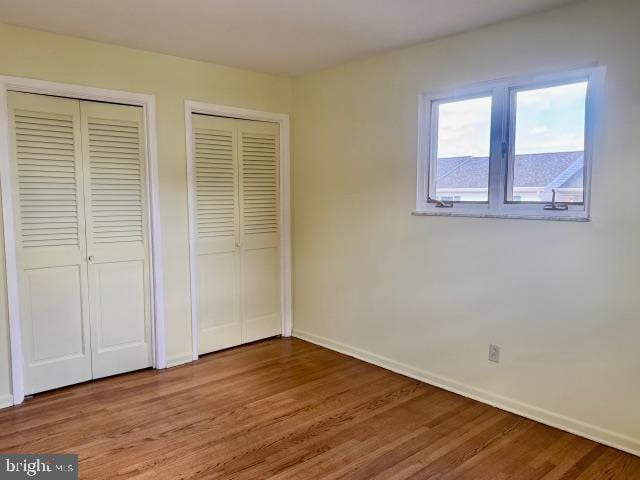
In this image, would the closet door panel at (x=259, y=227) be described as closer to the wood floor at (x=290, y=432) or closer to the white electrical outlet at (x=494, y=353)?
the wood floor at (x=290, y=432)

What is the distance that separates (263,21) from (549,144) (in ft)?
5.92

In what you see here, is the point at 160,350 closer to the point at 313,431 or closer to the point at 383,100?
the point at 313,431

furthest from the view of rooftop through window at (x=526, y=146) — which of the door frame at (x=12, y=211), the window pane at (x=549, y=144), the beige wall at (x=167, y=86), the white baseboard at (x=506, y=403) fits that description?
the door frame at (x=12, y=211)

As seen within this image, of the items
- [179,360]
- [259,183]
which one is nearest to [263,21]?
[259,183]

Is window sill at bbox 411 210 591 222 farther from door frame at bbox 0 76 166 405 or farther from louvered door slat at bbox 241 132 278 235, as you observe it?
→ door frame at bbox 0 76 166 405

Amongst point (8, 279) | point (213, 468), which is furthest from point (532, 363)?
point (8, 279)

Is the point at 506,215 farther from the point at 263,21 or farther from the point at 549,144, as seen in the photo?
the point at 263,21

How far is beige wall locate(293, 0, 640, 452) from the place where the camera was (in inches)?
95.3

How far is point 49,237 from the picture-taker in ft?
10.1

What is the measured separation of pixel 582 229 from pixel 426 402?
1397mm

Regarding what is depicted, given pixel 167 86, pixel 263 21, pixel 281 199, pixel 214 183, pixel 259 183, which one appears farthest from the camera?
pixel 281 199

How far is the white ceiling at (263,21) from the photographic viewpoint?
252 cm

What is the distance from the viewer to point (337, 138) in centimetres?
384

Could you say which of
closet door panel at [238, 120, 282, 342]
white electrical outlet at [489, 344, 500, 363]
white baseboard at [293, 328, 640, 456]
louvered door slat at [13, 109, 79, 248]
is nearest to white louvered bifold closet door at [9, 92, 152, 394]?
louvered door slat at [13, 109, 79, 248]
